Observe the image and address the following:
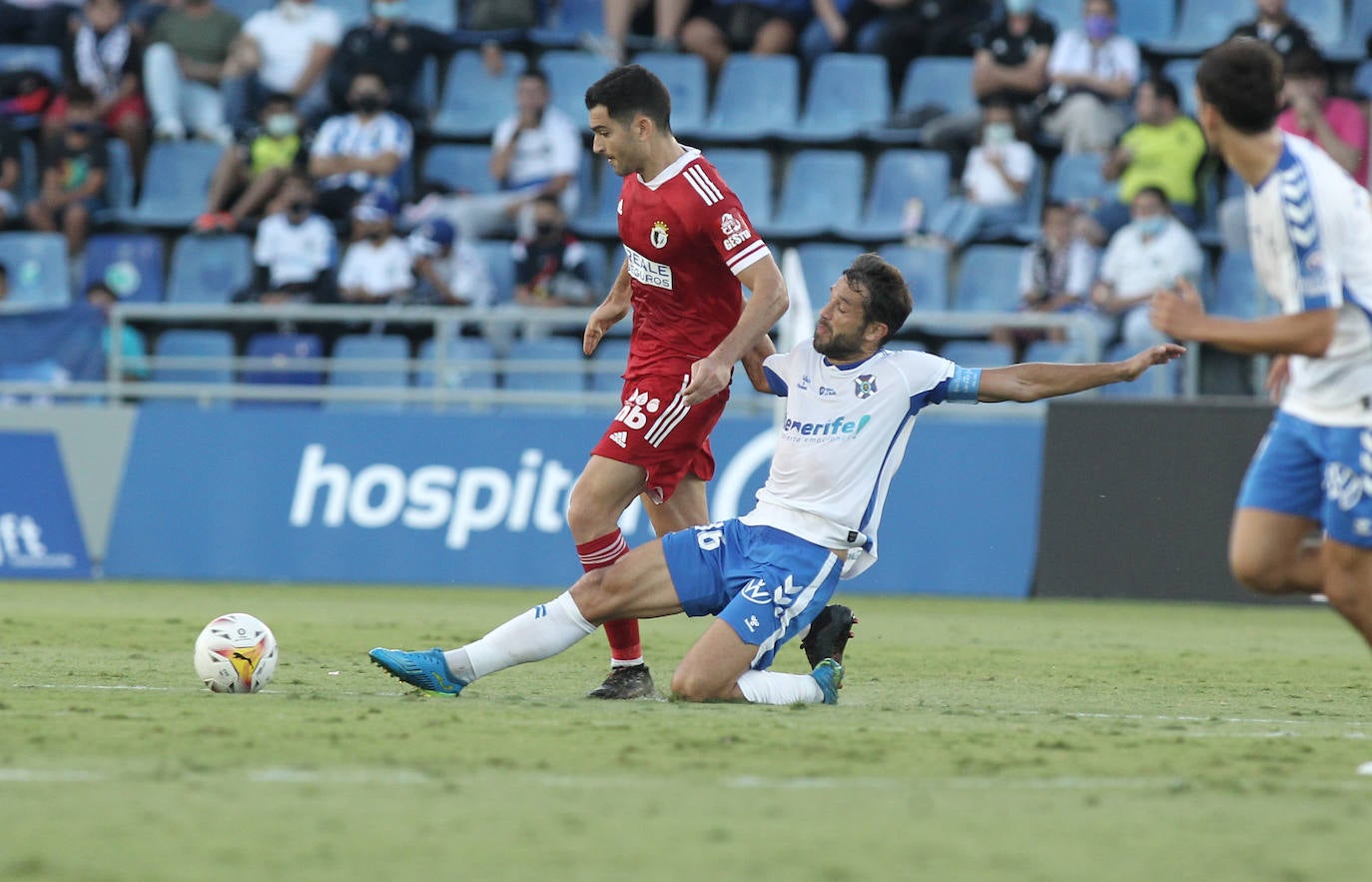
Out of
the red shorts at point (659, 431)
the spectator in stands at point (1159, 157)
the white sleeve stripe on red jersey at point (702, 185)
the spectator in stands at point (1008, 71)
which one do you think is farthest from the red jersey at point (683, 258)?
the spectator in stands at point (1008, 71)

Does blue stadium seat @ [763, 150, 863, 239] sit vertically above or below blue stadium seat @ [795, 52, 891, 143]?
below

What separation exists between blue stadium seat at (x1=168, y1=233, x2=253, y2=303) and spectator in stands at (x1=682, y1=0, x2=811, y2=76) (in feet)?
16.6

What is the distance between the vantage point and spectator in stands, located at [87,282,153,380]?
1622 cm

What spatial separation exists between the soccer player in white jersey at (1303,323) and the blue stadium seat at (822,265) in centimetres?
1124

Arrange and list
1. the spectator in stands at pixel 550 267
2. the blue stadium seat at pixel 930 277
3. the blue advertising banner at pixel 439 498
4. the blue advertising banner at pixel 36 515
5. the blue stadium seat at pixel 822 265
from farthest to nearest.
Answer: the blue stadium seat at pixel 822 265 → the blue stadium seat at pixel 930 277 → the spectator in stands at pixel 550 267 → the blue advertising banner at pixel 36 515 → the blue advertising banner at pixel 439 498

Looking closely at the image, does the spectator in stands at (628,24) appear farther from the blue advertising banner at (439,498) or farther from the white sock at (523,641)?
the white sock at (523,641)

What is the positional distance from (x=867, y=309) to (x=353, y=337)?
407 inches

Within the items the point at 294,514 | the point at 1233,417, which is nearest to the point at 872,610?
the point at 1233,417

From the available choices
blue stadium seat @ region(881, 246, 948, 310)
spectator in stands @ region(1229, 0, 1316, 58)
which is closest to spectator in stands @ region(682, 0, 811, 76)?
blue stadium seat @ region(881, 246, 948, 310)

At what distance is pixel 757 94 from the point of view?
19.3 m

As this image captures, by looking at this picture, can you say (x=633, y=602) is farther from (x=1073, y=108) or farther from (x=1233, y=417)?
(x=1073, y=108)

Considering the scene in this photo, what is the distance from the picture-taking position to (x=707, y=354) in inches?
301

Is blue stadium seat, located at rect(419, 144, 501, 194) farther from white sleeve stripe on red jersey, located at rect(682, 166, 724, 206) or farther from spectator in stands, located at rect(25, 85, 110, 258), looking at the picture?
white sleeve stripe on red jersey, located at rect(682, 166, 724, 206)

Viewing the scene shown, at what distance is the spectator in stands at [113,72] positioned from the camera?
19.6 metres
